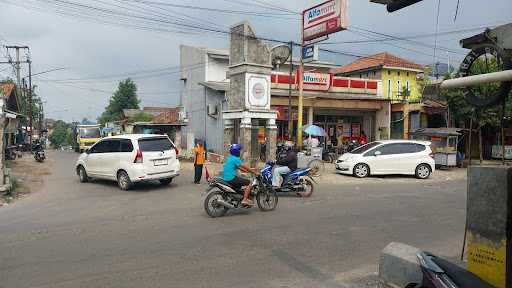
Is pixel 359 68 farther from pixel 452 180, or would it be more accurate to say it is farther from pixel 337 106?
pixel 452 180

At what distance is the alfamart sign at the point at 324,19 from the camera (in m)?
18.8

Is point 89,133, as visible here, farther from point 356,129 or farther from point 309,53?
point 309,53

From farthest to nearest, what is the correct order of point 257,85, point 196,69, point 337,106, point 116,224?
point 196,69
point 337,106
point 257,85
point 116,224

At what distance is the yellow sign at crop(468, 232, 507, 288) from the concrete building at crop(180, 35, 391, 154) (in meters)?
20.4

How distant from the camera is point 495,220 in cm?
365

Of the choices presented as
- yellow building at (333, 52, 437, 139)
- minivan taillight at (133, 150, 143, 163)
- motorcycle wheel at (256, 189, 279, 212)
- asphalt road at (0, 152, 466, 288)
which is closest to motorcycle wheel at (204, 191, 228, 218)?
asphalt road at (0, 152, 466, 288)

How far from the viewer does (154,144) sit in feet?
44.9

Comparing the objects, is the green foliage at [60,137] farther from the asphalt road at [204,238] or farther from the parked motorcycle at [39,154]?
the asphalt road at [204,238]

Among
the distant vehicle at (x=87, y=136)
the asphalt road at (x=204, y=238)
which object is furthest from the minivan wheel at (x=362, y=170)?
the distant vehicle at (x=87, y=136)

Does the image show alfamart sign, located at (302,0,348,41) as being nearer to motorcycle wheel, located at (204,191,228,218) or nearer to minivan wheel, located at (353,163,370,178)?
minivan wheel, located at (353,163,370,178)

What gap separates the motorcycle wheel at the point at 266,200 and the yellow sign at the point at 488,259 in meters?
6.14

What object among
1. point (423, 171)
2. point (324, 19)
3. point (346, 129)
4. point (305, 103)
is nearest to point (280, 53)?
point (305, 103)

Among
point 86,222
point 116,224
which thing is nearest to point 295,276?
point 116,224

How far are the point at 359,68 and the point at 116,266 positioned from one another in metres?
35.3
